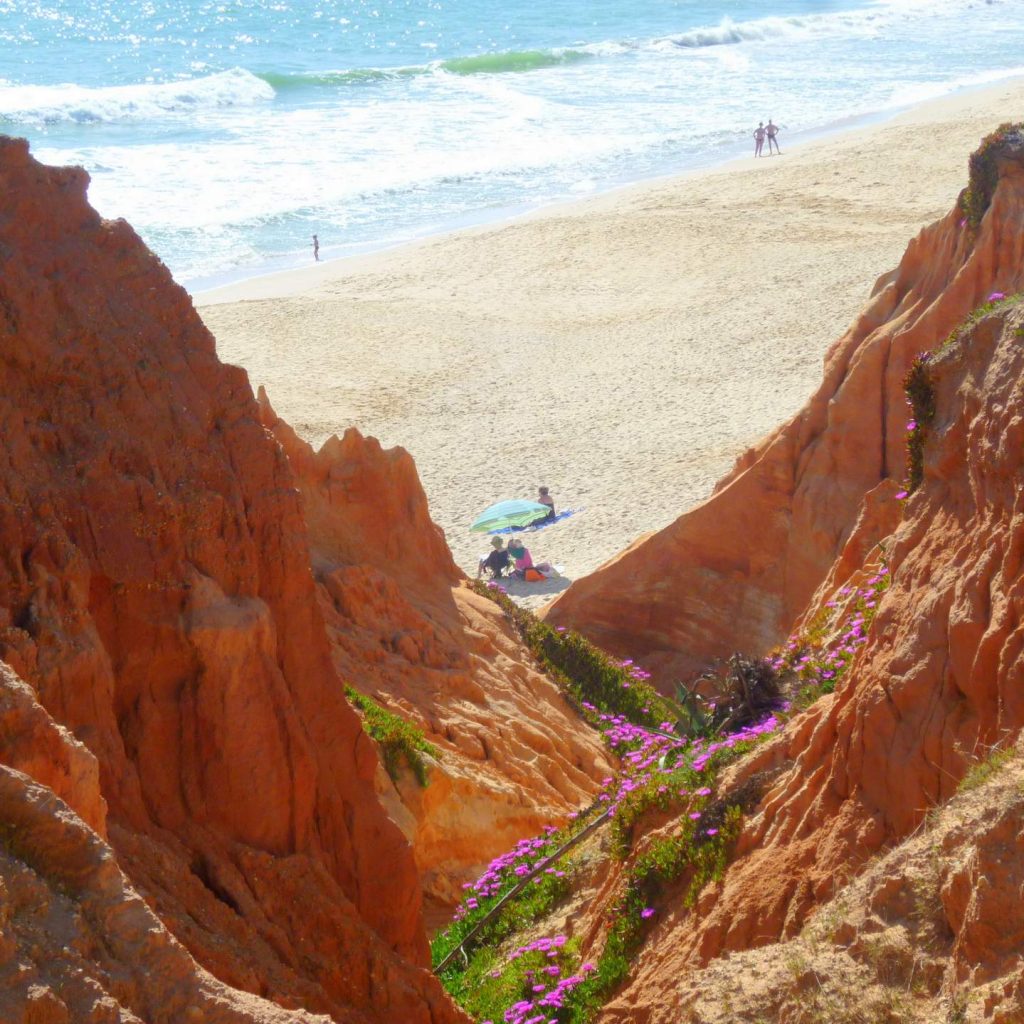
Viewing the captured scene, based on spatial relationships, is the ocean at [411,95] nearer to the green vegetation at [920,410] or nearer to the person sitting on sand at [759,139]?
the person sitting on sand at [759,139]

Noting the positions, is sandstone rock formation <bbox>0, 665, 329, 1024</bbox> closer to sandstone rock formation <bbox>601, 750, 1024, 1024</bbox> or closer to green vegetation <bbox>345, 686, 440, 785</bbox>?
sandstone rock formation <bbox>601, 750, 1024, 1024</bbox>

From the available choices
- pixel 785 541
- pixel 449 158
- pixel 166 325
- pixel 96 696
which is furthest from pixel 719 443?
pixel 449 158

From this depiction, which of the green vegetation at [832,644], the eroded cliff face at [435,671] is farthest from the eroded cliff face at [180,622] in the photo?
the green vegetation at [832,644]

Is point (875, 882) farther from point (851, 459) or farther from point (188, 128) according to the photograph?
point (188, 128)

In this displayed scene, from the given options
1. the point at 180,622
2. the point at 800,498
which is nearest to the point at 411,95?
the point at 800,498

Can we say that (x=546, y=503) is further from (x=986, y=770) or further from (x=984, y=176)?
(x=986, y=770)

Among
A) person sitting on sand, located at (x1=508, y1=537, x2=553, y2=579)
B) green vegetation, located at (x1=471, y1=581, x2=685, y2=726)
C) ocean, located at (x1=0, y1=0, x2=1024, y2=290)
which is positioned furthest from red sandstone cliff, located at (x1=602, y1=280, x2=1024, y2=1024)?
ocean, located at (x1=0, y1=0, x2=1024, y2=290)
